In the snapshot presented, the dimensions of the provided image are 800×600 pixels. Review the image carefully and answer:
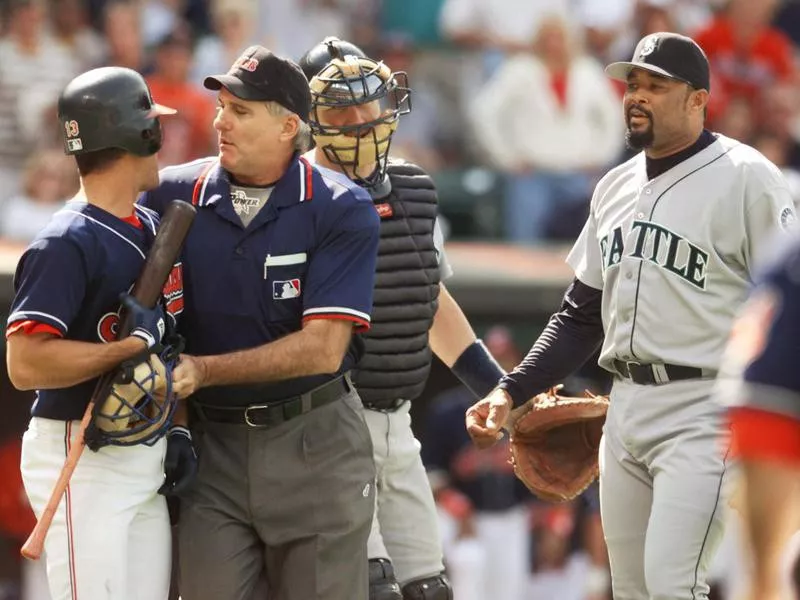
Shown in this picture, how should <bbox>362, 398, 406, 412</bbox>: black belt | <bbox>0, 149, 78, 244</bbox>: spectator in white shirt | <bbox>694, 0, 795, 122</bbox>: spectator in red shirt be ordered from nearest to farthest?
<bbox>362, 398, 406, 412</bbox>: black belt
<bbox>0, 149, 78, 244</bbox>: spectator in white shirt
<bbox>694, 0, 795, 122</bbox>: spectator in red shirt

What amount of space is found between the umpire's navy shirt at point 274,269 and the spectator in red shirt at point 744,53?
741 centimetres

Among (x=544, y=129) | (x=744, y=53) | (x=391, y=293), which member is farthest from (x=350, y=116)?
(x=744, y=53)

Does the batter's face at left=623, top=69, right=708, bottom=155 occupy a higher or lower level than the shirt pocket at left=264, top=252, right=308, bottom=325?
higher

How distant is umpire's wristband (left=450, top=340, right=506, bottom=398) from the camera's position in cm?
521

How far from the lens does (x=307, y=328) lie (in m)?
4.09

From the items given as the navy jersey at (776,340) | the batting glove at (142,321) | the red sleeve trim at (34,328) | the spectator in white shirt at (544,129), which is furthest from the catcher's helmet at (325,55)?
the spectator in white shirt at (544,129)

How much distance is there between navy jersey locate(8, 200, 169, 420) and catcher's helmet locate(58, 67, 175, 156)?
0.16 meters

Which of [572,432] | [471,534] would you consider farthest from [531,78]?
[572,432]

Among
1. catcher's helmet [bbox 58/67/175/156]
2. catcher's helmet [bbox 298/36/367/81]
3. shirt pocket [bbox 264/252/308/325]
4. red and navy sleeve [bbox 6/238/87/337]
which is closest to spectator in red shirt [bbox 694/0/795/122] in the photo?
catcher's helmet [bbox 298/36/367/81]

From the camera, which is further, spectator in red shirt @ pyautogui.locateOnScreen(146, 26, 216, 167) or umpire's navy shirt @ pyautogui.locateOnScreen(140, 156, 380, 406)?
spectator in red shirt @ pyautogui.locateOnScreen(146, 26, 216, 167)

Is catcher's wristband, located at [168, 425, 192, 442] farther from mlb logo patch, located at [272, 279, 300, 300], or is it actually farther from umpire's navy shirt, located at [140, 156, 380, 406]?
mlb logo patch, located at [272, 279, 300, 300]

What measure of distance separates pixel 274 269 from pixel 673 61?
1.38m

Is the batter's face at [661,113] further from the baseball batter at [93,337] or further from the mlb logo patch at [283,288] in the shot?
the baseball batter at [93,337]

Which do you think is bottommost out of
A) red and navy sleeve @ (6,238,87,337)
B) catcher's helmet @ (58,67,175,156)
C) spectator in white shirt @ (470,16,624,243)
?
spectator in white shirt @ (470,16,624,243)
